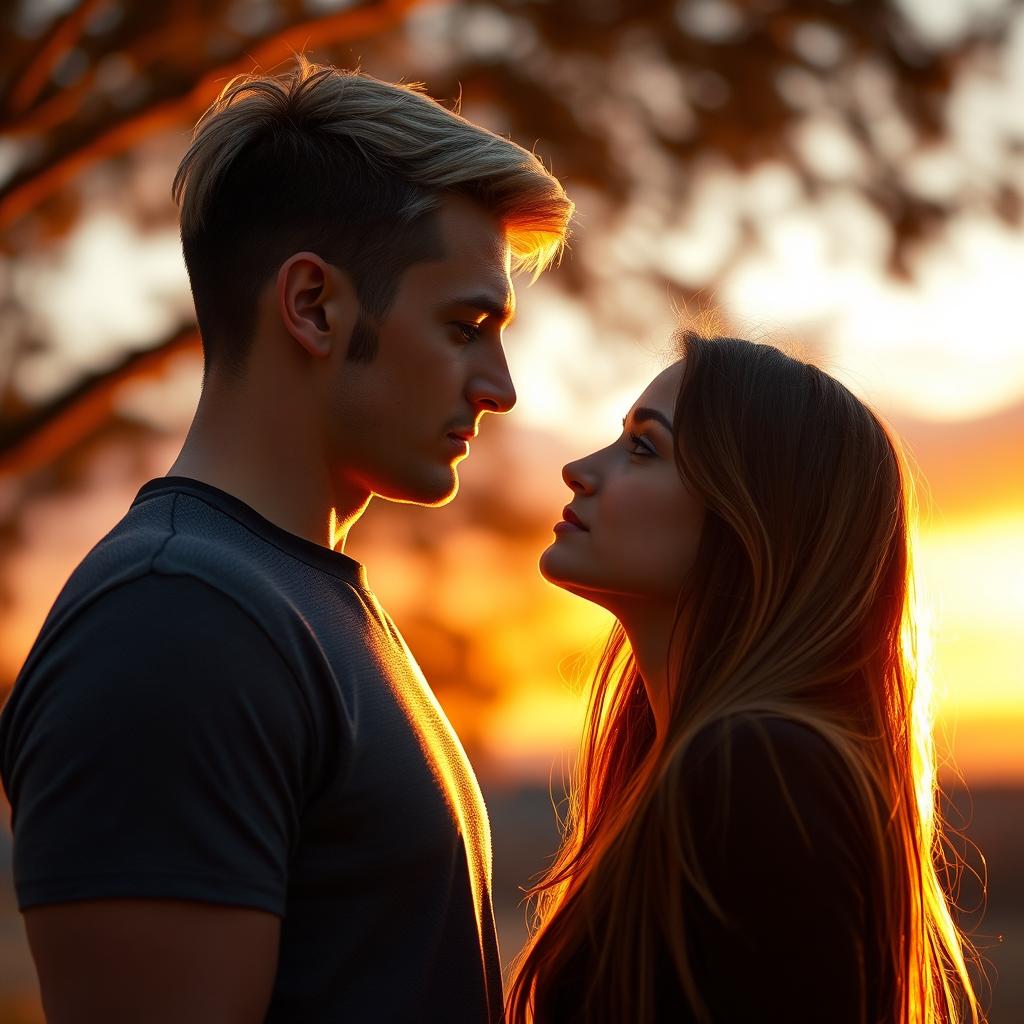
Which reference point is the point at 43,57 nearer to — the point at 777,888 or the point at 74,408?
the point at 74,408

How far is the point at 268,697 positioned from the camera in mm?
1475

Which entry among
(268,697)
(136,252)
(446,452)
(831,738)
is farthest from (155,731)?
(136,252)

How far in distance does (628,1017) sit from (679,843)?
0.26 m

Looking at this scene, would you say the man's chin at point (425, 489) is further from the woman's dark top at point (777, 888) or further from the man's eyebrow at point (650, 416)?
the woman's dark top at point (777, 888)

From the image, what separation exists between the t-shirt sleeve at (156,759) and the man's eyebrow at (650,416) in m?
0.96

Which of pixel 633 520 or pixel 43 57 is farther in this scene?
pixel 43 57

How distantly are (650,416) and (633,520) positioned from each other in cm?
20

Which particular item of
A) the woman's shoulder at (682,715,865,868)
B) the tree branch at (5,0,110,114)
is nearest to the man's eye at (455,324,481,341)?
the woman's shoulder at (682,715,865,868)

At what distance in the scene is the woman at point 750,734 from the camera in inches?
67.0

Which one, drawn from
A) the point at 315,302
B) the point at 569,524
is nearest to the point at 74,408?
the point at 569,524

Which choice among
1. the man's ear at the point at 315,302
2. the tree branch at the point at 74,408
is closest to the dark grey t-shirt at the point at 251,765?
the man's ear at the point at 315,302

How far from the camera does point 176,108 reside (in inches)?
182

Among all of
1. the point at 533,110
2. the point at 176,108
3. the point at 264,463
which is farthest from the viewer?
the point at 533,110

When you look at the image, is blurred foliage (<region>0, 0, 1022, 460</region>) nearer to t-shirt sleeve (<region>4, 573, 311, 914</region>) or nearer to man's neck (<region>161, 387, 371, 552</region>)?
man's neck (<region>161, 387, 371, 552</region>)
